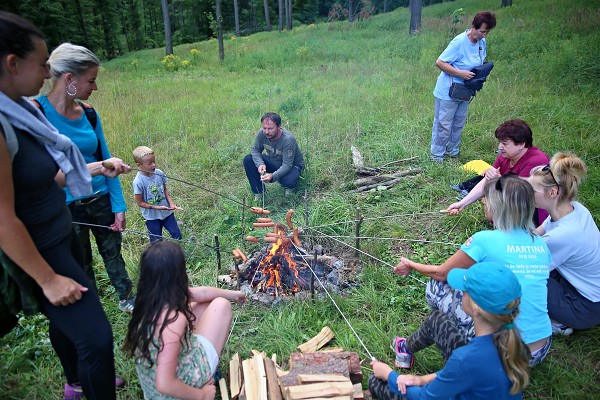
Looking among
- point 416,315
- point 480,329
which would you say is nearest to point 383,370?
point 480,329

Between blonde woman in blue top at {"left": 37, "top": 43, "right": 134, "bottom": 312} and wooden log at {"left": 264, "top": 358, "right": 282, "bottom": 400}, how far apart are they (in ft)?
4.47

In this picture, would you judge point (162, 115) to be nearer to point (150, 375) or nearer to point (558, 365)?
point (150, 375)

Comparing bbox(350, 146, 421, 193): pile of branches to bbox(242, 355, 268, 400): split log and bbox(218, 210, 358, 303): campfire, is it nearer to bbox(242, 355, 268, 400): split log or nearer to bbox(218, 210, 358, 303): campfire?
bbox(218, 210, 358, 303): campfire

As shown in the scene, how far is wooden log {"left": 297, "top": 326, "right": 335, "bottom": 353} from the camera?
295 cm

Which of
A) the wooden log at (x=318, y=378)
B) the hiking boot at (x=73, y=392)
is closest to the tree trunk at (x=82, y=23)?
the hiking boot at (x=73, y=392)

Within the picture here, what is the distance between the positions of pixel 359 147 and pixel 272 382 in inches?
173

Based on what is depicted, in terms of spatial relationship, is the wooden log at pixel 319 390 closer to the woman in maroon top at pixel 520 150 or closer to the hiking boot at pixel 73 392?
the hiking boot at pixel 73 392

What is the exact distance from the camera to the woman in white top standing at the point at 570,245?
2619mm

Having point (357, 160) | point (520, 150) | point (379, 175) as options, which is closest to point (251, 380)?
point (520, 150)

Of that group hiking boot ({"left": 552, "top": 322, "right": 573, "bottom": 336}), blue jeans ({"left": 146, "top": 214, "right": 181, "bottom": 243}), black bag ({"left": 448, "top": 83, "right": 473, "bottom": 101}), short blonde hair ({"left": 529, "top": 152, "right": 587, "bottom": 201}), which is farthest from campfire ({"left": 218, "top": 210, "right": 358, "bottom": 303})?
black bag ({"left": 448, "top": 83, "right": 473, "bottom": 101})

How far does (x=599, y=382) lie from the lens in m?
2.59

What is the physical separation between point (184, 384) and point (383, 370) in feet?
3.85

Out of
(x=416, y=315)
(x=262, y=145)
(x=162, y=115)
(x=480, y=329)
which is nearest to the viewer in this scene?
(x=480, y=329)

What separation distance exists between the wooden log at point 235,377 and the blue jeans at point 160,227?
1742 mm
